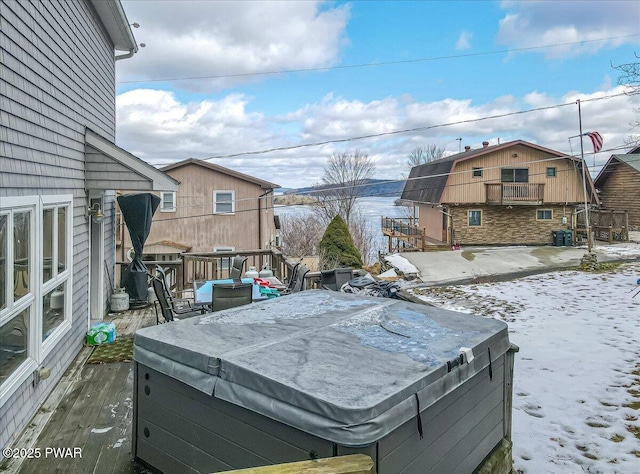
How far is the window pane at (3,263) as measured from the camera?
3.08 m

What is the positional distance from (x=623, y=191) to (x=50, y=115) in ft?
89.8

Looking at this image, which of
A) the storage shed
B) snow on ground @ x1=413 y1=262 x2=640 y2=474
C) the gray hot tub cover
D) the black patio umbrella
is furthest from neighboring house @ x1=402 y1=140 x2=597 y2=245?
A: the storage shed

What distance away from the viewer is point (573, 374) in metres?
4.86

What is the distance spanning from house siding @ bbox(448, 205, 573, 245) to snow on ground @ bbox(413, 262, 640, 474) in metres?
12.6

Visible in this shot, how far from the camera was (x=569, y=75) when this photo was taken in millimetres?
16188

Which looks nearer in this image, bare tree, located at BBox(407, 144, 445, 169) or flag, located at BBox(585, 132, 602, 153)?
flag, located at BBox(585, 132, 602, 153)

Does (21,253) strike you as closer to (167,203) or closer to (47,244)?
(47,244)

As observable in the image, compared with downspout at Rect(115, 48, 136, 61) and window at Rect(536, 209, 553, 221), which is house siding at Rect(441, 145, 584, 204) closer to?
window at Rect(536, 209, 553, 221)

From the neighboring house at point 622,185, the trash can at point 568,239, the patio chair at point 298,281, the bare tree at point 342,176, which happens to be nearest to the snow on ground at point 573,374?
the patio chair at point 298,281

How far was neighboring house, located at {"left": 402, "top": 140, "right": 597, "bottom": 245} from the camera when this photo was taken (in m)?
21.9

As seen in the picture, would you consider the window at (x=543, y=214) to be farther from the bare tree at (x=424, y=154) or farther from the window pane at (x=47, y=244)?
the window pane at (x=47, y=244)

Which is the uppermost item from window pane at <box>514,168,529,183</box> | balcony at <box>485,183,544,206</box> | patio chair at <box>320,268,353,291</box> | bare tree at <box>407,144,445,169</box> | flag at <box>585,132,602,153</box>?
bare tree at <box>407,144,445,169</box>

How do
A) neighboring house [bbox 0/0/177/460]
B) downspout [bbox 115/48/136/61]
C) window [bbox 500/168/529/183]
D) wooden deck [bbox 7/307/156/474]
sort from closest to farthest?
wooden deck [bbox 7/307/156/474] → neighboring house [bbox 0/0/177/460] → downspout [bbox 115/48/136/61] → window [bbox 500/168/529/183]

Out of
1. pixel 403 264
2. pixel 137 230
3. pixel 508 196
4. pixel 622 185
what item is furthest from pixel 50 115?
pixel 622 185
